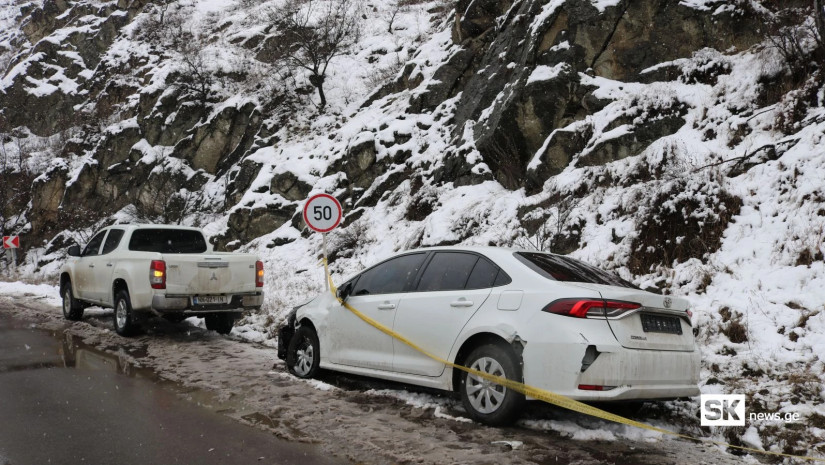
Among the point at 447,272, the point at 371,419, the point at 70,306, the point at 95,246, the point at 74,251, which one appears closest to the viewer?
the point at 371,419

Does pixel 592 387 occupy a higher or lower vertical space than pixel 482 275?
lower

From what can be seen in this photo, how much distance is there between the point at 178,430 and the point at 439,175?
12.0m

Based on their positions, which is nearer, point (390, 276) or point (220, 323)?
point (390, 276)

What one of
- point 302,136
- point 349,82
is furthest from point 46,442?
point 349,82

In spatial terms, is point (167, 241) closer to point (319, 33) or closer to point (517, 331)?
point (517, 331)

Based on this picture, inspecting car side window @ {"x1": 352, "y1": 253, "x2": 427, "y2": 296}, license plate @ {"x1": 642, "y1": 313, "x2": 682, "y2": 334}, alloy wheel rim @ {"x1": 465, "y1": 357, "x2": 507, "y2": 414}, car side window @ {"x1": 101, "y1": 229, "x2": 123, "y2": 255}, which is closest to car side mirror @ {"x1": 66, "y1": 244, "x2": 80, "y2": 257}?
car side window @ {"x1": 101, "y1": 229, "x2": 123, "y2": 255}

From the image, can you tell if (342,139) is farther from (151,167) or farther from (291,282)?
(151,167)

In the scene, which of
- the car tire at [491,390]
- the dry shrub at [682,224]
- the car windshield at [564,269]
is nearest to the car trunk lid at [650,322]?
the car windshield at [564,269]

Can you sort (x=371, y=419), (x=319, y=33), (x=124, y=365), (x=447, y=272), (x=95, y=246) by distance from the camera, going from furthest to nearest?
(x=319, y=33) < (x=95, y=246) < (x=124, y=365) < (x=447, y=272) < (x=371, y=419)

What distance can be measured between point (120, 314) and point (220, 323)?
1631 mm

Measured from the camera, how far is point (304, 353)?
6.88 metres

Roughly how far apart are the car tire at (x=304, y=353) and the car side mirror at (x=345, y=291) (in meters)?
0.61

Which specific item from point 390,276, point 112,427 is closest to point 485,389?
point 390,276

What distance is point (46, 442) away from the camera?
4.36 meters
